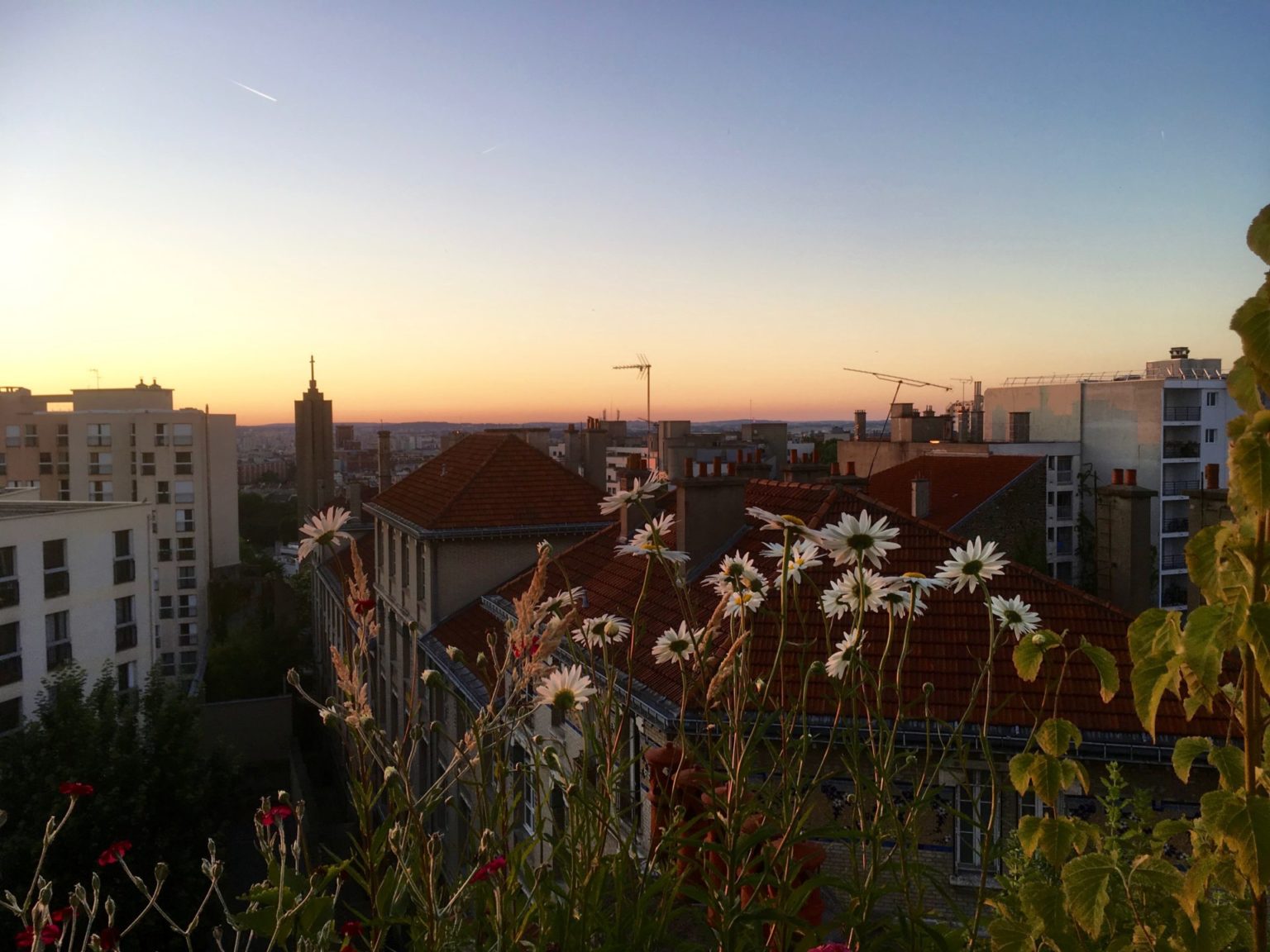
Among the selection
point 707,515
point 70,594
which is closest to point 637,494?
point 707,515

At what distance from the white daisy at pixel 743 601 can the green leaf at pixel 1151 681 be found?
40.4 inches

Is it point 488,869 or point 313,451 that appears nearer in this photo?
point 488,869

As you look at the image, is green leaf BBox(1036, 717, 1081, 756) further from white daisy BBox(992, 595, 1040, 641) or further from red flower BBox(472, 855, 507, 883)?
red flower BBox(472, 855, 507, 883)

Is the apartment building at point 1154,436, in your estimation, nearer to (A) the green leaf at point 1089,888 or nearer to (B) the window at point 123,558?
(B) the window at point 123,558

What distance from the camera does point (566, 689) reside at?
118 inches

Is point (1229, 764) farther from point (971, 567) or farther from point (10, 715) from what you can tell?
point (10, 715)

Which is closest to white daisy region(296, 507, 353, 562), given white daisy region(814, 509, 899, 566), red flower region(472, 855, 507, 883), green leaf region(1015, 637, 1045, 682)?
red flower region(472, 855, 507, 883)

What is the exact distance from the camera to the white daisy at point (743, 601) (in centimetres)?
284

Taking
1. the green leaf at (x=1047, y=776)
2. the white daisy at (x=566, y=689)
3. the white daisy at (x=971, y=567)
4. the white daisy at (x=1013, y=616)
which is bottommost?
the green leaf at (x=1047, y=776)

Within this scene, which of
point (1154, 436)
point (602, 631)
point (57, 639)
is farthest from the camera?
point (1154, 436)

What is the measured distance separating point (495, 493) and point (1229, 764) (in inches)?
856

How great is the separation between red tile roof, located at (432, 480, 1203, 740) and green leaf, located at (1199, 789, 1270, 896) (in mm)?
7250

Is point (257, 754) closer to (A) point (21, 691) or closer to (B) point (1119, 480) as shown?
(A) point (21, 691)

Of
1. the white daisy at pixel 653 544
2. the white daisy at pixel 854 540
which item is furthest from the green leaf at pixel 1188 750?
the white daisy at pixel 653 544
